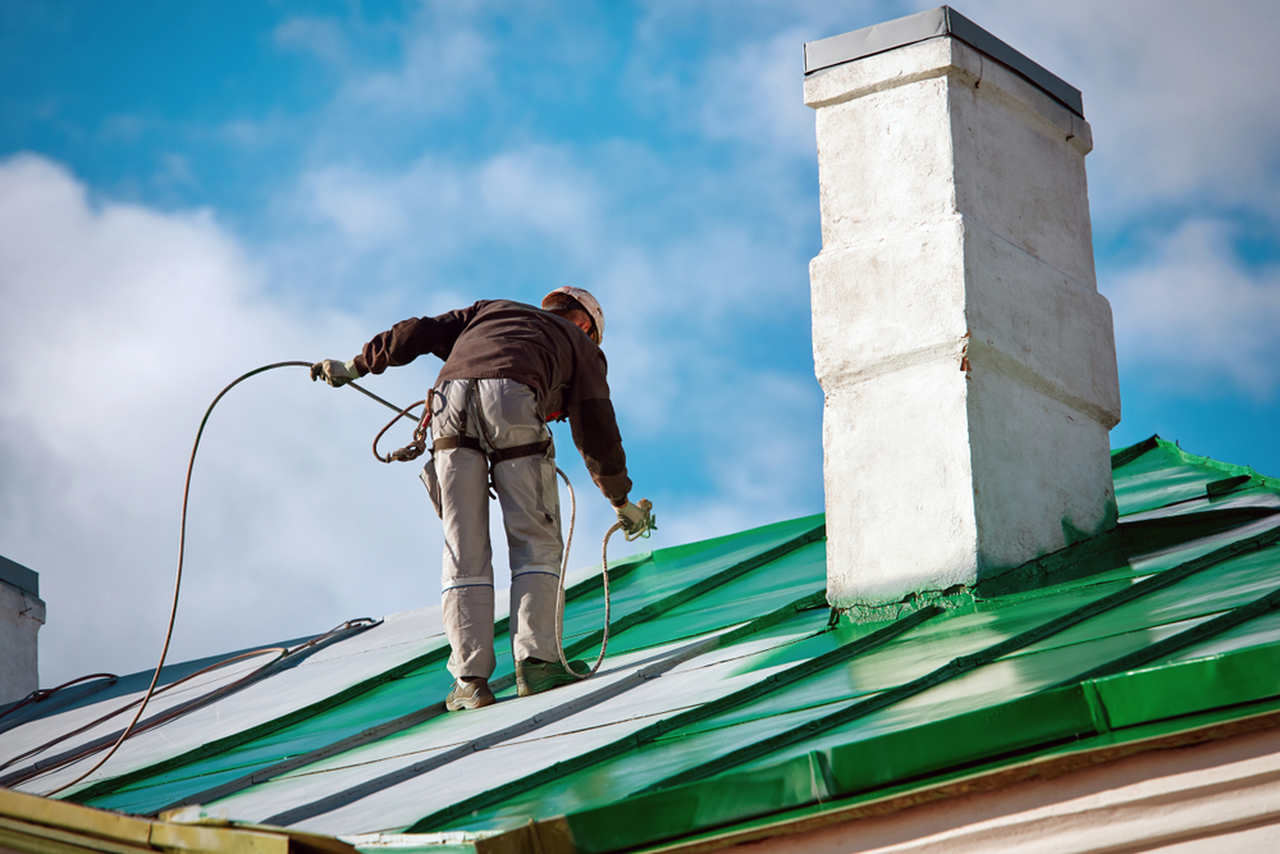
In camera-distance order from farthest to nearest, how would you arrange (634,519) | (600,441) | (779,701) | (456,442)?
(634,519)
(600,441)
(456,442)
(779,701)

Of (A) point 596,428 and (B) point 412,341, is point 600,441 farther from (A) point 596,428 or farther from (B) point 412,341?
(B) point 412,341

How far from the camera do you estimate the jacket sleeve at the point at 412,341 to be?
6484 mm

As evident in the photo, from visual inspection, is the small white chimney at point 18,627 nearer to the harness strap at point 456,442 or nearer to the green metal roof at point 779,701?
the green metal roof at point 779,701

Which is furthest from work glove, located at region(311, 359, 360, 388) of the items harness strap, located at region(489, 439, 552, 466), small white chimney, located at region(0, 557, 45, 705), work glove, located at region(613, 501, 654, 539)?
small white chimney, located at region(0, 557, 45, 705)

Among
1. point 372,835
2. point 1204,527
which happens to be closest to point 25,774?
point 372,835

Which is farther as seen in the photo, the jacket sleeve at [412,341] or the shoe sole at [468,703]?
the jacket sleeve at [412,341]

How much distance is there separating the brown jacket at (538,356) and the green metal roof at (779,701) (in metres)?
0.86

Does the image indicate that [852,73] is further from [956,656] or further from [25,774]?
[25,774]

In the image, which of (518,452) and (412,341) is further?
(412,341)

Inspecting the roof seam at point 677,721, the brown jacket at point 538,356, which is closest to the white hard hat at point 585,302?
the brown jacket at point 538,356

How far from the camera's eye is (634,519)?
672cm

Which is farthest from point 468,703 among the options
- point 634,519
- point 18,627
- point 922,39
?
point 18,627

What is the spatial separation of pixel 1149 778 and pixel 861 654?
1954mm

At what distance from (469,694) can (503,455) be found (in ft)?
3.12
